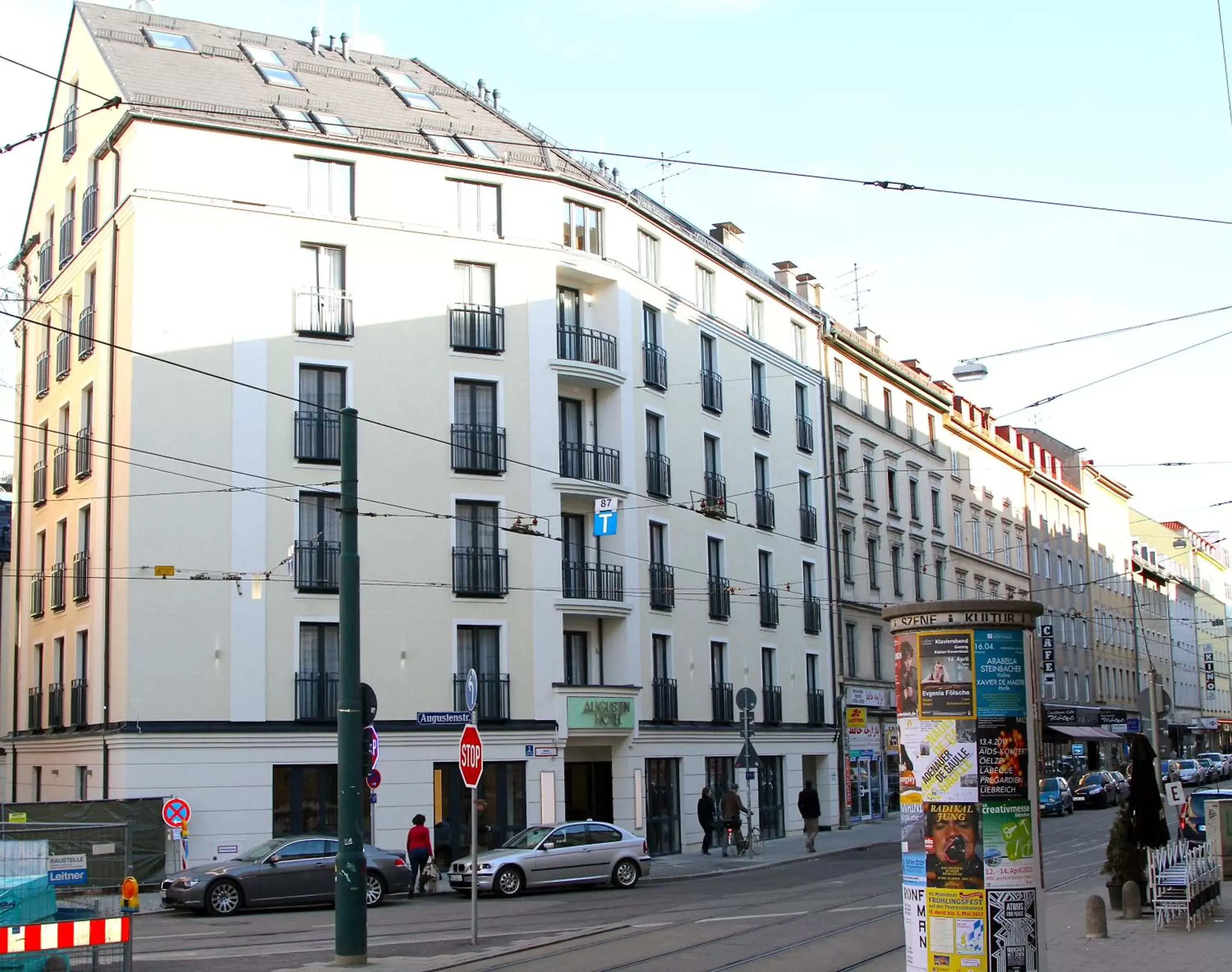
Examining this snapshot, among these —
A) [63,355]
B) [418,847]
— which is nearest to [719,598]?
[418,847]

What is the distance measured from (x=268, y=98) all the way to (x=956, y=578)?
115 ft

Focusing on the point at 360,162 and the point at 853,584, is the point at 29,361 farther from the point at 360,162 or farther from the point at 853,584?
the point at 853,584

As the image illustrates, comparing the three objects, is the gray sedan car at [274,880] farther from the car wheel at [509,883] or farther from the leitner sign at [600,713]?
the leitner sign at [600,713]

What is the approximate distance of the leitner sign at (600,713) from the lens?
112ft

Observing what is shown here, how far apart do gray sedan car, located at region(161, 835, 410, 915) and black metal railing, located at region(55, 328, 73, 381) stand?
581 inches

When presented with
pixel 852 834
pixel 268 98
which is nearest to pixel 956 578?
pixel 852 834

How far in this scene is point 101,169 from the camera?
33344 millimetres

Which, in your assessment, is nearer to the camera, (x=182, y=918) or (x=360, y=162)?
(x=182, y=918)

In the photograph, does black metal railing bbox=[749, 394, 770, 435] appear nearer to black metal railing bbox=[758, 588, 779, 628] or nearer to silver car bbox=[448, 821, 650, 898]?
black metal railing bbox=[758, 588, 779, 628]

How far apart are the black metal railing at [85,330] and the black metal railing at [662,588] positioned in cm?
1466

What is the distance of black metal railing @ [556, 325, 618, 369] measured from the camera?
36.0 m

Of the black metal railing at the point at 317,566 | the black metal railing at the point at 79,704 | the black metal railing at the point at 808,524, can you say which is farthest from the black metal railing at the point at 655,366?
the black metal railing at the point at 79,704

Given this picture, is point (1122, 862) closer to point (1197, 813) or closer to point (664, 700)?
point (1197, 813)

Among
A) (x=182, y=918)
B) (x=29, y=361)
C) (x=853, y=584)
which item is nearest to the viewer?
(x=182, y=918)
